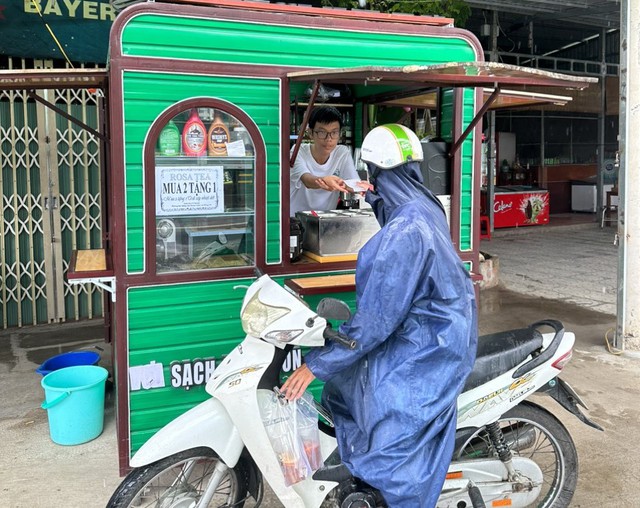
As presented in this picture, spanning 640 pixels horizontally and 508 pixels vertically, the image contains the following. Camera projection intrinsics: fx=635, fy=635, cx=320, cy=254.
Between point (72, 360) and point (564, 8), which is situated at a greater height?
point (564, 8)

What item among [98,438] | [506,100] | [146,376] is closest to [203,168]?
[146,376]

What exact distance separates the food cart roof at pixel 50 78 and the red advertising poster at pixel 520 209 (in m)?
10.0

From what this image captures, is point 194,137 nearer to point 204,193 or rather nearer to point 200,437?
point 204,193

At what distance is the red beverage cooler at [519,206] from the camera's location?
41.4ft

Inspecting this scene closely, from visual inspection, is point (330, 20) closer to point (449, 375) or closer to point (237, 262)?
point (237, 262)

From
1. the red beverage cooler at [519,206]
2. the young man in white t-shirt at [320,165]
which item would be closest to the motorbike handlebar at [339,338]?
the young man in white t-shirt at [320,165]

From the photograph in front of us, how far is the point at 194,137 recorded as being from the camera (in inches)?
129

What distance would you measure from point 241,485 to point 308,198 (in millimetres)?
2059

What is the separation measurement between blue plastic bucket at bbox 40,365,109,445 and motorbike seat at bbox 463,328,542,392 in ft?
7.26

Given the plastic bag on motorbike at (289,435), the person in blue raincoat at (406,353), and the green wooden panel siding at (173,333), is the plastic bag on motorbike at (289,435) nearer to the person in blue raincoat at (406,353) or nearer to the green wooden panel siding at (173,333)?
the person in blue raincoat at (406,353)

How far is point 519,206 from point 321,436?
1129cm

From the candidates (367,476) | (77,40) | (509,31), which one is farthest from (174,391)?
(509,31)

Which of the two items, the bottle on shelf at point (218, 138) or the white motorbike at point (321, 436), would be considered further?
the bottle on shelf at point (218, 138)

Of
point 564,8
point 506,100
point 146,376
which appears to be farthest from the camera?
point 564,8
